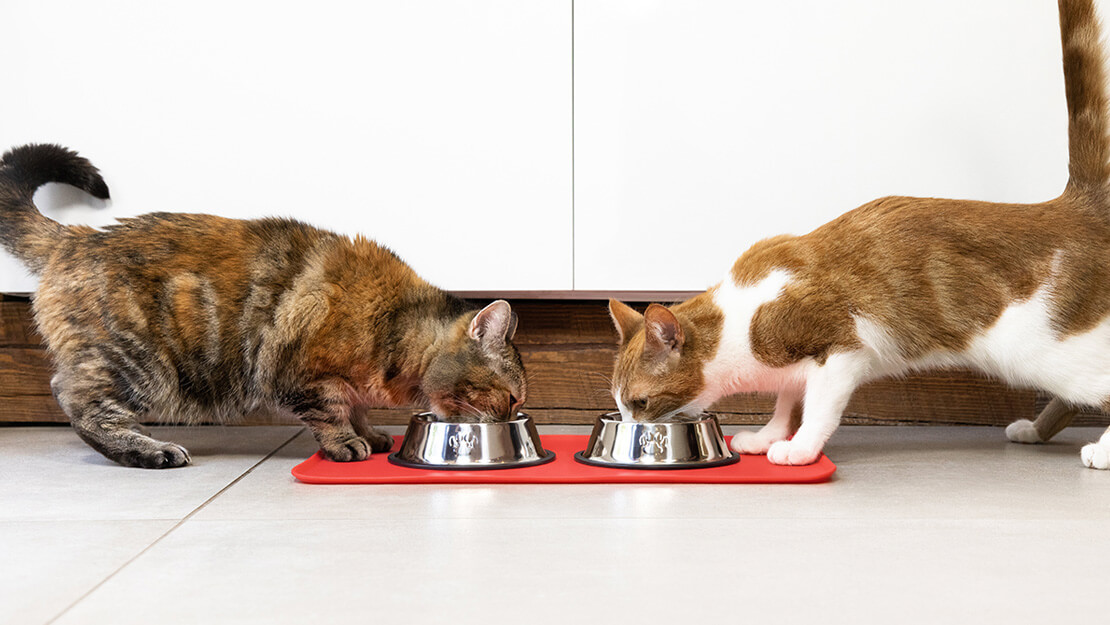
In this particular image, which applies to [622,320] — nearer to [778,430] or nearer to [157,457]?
[778,430]

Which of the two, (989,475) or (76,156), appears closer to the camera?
(989,475)

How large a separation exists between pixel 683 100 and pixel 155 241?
5.12 ft

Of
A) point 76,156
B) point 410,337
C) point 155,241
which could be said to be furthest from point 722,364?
point 76,156

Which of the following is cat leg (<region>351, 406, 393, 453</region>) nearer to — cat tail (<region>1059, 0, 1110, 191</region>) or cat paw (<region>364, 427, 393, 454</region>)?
cat paw (<region>364, 427, 393, 454</region>)

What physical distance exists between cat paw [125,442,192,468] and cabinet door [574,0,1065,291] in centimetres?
132

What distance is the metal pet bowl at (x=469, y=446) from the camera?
7.30 ft

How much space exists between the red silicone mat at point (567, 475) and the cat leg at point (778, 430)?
206 mm

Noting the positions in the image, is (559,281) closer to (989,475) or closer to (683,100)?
(683,100)

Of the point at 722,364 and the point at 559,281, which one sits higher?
the point at 559,281

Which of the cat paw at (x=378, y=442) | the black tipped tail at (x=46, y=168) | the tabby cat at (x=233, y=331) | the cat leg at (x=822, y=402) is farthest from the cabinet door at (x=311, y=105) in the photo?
the cat leg at (x=822, y=402)

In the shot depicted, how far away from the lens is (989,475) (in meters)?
2.20

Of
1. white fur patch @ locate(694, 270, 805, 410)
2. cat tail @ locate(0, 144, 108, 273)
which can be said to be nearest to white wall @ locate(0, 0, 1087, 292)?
cat tail @ locate(0, 144, 108, 273)

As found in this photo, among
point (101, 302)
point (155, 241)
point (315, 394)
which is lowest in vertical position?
point (315, 394)

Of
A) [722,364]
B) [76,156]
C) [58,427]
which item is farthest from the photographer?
[58,427]
